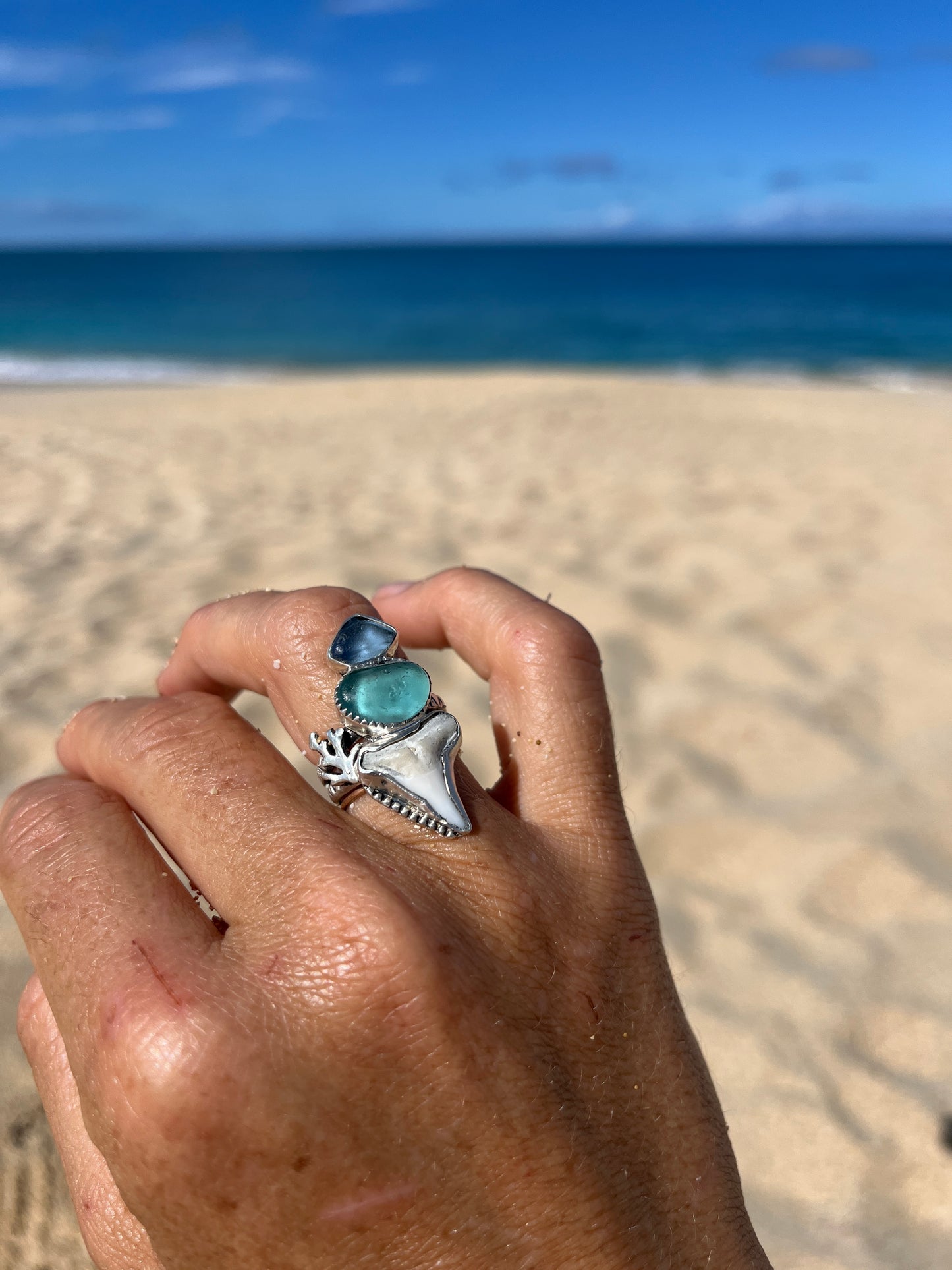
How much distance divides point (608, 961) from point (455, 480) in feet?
15.8

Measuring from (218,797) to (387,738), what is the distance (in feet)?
0.57

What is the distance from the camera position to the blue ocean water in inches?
757

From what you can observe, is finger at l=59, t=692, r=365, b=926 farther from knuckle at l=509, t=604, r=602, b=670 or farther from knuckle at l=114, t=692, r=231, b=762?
knuckle at l=509, t=604, r=602, b=670

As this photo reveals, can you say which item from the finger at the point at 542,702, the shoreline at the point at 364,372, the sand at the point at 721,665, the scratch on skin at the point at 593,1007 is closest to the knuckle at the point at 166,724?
the finger at the point at 542,702

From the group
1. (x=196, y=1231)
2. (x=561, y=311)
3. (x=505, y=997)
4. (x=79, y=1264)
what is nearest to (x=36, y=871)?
(x=196, y=1231)

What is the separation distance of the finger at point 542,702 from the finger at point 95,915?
39 cm

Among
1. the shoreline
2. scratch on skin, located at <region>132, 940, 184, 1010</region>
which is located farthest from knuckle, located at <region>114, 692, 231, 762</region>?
the shoreline

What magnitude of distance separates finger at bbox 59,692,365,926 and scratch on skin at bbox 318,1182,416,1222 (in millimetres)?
230

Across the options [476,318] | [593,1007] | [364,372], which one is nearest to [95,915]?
[593,1007]

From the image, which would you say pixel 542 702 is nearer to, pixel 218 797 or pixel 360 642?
pixel 360 642

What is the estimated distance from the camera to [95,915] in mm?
790

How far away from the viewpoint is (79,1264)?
51.2 inches

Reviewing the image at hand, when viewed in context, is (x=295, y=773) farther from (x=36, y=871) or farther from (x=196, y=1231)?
(x=196, y=1231)

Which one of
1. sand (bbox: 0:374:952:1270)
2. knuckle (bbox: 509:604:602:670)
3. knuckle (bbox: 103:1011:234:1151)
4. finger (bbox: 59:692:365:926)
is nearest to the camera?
knuckle (bbox: 103:1011:234:1151)
